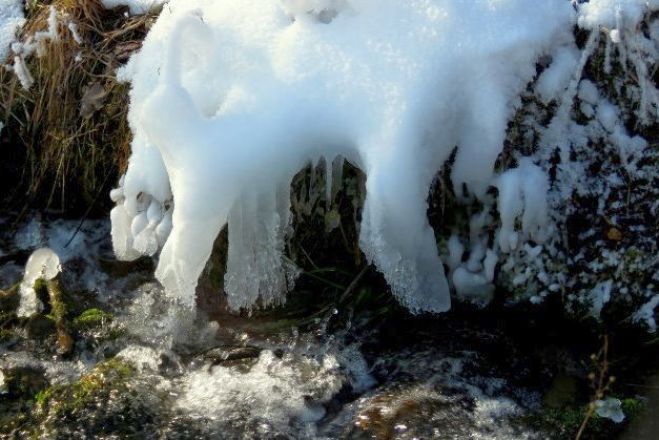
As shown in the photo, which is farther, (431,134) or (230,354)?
(230,354)

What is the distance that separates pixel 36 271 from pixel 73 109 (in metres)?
0.75

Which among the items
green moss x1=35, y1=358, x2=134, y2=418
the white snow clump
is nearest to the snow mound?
the white snow clump

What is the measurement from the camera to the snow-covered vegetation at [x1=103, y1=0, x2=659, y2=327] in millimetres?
2506

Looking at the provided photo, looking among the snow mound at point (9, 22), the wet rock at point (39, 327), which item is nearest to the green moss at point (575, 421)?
the wet rock at point (39, 327)

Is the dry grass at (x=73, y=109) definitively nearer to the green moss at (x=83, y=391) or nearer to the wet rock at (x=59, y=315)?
the wet rock at (x=59, y=315)

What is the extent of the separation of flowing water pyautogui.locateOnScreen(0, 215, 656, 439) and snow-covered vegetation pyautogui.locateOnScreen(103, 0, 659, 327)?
0.24 meters

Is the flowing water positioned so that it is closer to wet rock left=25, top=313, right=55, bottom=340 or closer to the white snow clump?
wet rock left=25, top=313, right=55, bottom=340

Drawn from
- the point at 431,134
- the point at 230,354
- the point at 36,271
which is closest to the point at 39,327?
the point at 36,271

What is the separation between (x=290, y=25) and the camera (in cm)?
277

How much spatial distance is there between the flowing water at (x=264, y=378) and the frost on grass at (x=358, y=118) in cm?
25

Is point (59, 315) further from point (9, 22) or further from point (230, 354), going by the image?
point (9, 22)

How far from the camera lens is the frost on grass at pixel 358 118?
2.49 m

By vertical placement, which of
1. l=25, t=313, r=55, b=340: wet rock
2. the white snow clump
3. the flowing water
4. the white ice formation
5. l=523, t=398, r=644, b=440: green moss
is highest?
the white snow clump

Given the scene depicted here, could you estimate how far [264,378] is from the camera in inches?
105
